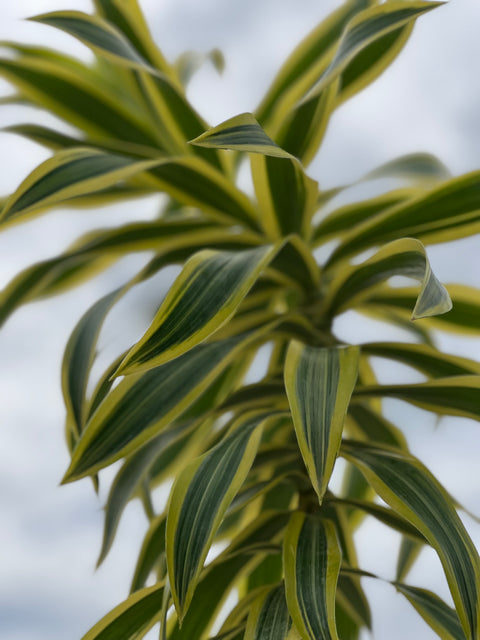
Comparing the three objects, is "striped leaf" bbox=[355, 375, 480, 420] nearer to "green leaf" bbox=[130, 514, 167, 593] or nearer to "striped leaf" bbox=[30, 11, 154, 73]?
"green leaf" bbox=[130, 514, 167, 593]

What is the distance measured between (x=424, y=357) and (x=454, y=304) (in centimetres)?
15

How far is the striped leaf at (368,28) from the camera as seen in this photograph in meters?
0.74

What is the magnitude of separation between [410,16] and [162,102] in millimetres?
312

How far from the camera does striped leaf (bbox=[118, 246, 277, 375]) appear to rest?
0.54 meters

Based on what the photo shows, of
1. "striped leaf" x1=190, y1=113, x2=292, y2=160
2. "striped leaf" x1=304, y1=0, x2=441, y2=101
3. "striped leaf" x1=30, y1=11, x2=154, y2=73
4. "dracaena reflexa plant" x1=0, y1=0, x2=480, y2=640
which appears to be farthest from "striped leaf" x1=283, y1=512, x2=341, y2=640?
"striped leaf" x1=30, y1=11, x2=154, y2=73

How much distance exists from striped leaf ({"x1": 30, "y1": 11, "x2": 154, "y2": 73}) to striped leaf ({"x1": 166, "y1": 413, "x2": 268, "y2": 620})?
44cm

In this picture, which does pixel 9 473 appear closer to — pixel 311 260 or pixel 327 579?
pixel 311 260

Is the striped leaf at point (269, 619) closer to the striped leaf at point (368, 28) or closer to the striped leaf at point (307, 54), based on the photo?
the striped leaf at point (368, 28)

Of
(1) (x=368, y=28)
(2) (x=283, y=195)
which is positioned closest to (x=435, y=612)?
(2) (x=283, y=195)

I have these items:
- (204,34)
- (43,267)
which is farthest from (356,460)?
(204,34)

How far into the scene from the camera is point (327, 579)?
560 millimetres

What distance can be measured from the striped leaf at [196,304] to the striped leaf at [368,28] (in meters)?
0.18

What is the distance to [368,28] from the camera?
0.77 meters

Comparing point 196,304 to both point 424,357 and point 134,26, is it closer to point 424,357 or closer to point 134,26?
point 424,357
